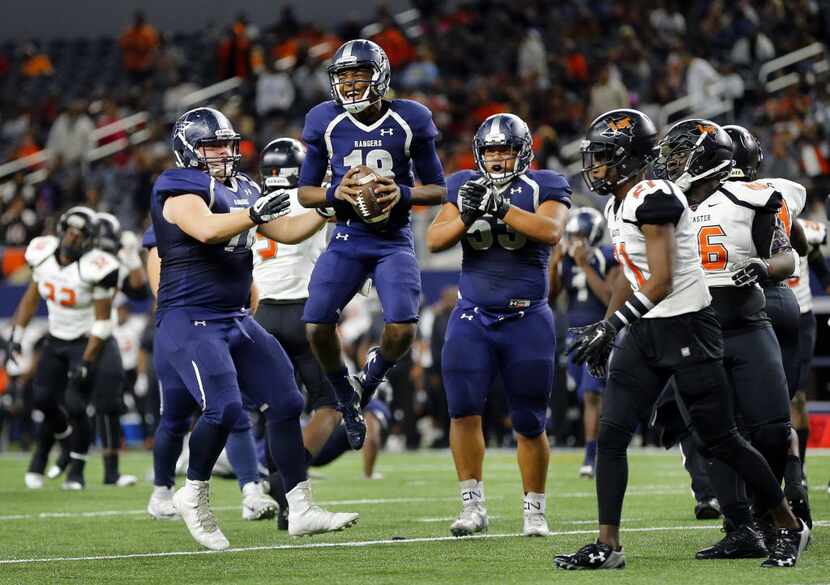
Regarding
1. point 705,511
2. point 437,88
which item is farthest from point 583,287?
point 437,88

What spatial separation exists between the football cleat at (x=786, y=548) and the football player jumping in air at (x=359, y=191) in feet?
7.52

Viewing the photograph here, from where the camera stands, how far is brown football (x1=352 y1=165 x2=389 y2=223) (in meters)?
7.29

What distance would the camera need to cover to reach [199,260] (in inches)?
278

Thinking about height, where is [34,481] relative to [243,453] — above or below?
below

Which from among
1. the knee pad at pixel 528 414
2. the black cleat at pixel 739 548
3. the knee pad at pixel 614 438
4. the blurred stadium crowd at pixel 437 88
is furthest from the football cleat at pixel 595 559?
the blurred stadium crowd at pixel 437 88

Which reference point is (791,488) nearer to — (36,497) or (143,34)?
(36,497)

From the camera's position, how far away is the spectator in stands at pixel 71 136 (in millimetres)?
22062

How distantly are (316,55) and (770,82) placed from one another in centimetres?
733

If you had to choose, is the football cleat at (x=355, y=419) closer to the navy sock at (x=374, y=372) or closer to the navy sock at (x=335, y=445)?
the navy sock at (x=374, y=372)

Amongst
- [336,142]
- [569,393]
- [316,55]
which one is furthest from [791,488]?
[316,55]

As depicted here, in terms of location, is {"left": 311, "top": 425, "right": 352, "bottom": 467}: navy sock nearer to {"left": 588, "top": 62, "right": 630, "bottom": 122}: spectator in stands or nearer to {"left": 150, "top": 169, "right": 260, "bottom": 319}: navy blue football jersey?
{"left": 150, "top": 169, "right": 260, "bottom": 319}: navy blue football jersey

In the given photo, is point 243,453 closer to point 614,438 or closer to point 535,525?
point 535,525

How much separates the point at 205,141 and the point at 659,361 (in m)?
2.51

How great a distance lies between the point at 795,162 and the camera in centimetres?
1723
